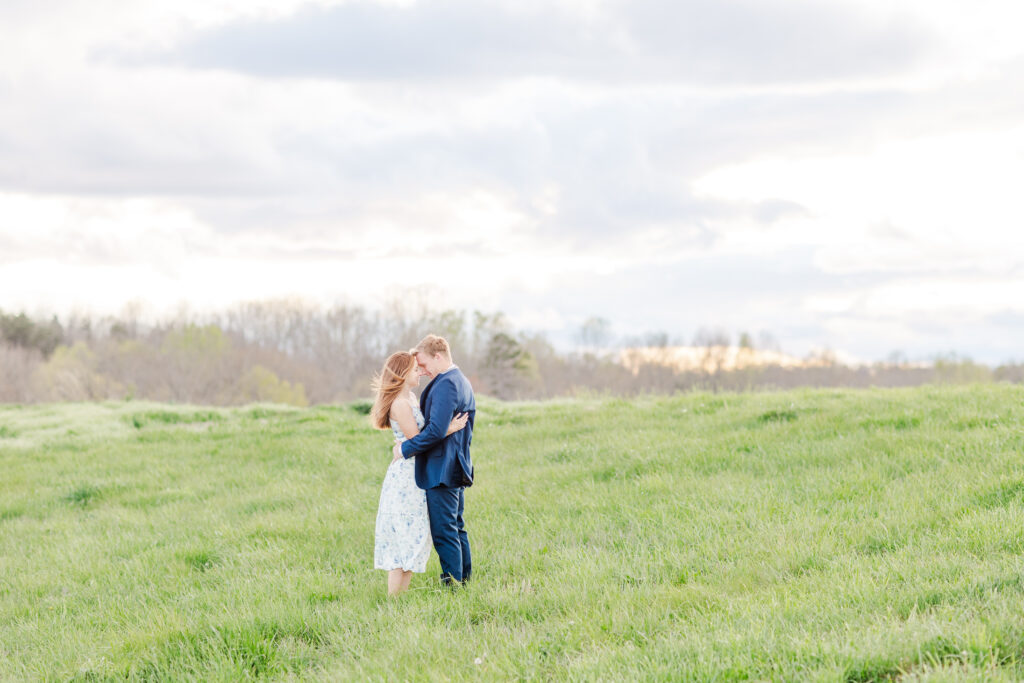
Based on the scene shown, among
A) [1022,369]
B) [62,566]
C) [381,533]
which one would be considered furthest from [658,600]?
[1022,369]

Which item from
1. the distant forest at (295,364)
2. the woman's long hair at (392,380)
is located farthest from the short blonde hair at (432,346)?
the distant forest at (295,364)

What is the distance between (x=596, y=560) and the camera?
7.56 meters

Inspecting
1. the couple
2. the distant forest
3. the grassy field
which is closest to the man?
the couple

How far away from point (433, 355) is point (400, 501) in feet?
4.58

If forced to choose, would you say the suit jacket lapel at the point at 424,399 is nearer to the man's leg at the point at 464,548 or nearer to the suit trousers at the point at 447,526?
the suit trousers at the point at 447,526

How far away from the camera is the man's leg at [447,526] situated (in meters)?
7.12

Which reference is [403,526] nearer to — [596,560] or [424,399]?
[424,399]

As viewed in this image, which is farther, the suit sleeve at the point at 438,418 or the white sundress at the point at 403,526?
the white sundress at the point at 403,526

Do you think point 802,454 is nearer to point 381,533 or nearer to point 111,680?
point 381,533

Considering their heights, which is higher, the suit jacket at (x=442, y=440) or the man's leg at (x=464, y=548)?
the suit jacket at (x=442, y=440)

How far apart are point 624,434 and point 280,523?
6387mm

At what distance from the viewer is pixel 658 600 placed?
6188 millimetres

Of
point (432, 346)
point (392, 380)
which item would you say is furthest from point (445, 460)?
point (432, 346)

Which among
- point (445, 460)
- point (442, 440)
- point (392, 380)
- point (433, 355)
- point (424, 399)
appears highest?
point (433, 355)
